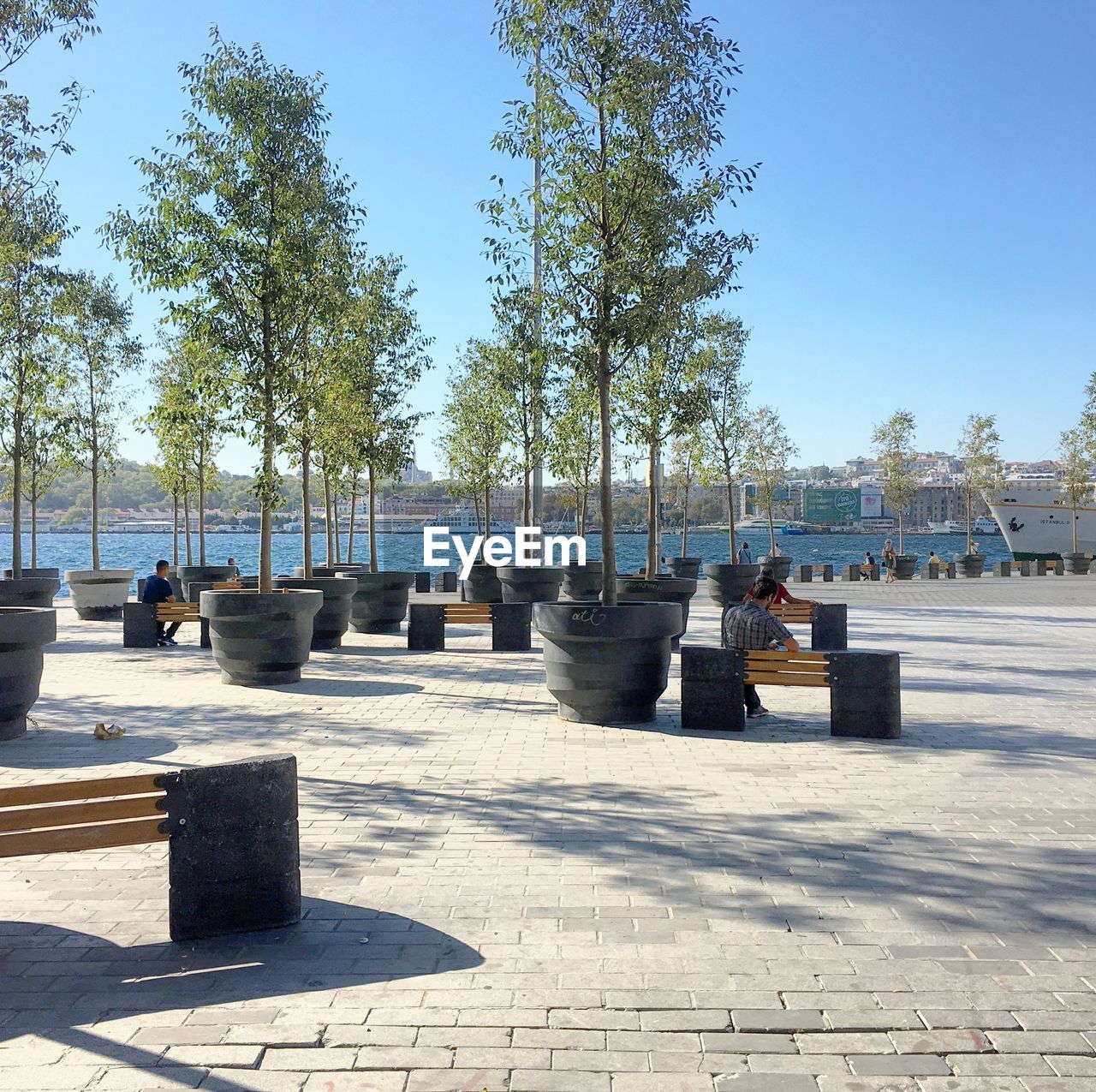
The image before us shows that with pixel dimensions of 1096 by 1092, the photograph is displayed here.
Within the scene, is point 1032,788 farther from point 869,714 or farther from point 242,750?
point 242,750

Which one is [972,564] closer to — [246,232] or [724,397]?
[724,397]

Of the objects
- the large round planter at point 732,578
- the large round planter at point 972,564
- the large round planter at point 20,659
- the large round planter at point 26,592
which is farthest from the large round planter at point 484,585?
the large round planter at point 972,564

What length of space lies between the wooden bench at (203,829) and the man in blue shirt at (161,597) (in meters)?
11.9

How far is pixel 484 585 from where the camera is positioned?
21.5 metres

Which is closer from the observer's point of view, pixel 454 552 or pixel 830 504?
pixel 454 552

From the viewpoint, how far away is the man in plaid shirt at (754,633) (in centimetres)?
952

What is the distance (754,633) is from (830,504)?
127 m

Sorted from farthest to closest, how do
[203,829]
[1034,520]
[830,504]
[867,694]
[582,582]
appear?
1. [830,504]
2. [1034,520]
3. [582,582]
4. [867,694]
5. [203,829]

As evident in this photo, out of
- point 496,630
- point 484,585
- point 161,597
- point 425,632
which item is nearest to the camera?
point 425,632

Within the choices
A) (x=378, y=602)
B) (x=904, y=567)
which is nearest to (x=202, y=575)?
(x=378, y=602)

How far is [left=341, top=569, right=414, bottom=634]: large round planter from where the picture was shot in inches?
672

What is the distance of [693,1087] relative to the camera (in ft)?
10.4

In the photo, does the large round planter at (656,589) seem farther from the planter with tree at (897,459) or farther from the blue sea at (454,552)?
the blue sea at (454,552)

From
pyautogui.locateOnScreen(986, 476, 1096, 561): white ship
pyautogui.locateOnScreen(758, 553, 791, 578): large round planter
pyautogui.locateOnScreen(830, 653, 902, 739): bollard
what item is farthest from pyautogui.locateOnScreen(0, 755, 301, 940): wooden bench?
pyautogui.locateOnScreen(986, 476, 1096, 561): white ship
